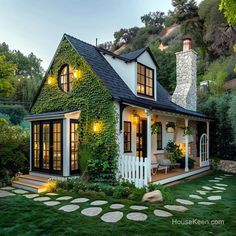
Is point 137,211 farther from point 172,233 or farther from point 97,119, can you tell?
point 97,119

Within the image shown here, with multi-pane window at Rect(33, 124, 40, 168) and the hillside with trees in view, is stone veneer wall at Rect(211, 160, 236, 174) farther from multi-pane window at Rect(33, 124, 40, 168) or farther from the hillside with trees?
multi-pane window at Rect(33, 124, 40, 168)

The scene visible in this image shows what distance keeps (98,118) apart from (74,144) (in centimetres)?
131

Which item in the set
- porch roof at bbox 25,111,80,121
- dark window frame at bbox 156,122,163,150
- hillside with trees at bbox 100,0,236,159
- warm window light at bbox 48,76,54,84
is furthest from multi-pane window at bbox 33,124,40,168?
hillside with trees at bbox 100,0,236,159

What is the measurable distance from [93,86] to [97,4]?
13.0 meters

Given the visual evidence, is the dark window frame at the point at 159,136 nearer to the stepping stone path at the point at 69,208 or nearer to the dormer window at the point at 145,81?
the dormer window at the point at 145,81

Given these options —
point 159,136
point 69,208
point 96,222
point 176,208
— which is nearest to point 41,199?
point 69,208

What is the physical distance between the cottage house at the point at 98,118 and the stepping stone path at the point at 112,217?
2382mm

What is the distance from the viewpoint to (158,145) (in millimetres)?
11672

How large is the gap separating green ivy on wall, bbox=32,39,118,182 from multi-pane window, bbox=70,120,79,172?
177 mm

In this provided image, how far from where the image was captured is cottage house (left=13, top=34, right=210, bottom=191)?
8.38 m

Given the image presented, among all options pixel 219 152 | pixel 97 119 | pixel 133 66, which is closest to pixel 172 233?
pixel 97 119

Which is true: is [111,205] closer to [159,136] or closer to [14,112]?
[159,136]

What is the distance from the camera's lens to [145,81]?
1098 cm

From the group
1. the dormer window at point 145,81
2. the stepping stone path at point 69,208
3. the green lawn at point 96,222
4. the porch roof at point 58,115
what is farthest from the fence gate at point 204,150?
the stepping stone path at point 69,208
